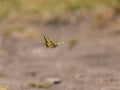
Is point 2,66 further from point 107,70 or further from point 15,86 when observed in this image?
point 15,86

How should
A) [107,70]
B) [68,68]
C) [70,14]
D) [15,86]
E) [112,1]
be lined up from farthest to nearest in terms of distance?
[70,14] → [112,1] → [68,68] → [107,70] → [15,86]

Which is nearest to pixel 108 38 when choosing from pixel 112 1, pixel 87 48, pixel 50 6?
pixel 87 48

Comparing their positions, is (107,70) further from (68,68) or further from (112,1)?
(112,1)

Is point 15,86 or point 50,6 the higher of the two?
point 50,6

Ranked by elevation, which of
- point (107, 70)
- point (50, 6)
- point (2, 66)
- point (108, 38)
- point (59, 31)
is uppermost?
point (50, 6)

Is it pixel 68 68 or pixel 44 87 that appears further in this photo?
pixel 68 68

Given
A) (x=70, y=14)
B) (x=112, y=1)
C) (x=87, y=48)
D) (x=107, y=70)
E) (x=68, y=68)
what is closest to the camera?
(x=107, y=70)

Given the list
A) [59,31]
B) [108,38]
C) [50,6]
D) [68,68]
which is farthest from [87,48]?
[50,6]
